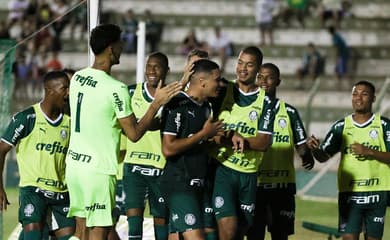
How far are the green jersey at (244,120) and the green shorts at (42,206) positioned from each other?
1718mm

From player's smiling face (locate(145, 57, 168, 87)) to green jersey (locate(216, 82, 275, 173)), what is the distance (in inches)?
52.4

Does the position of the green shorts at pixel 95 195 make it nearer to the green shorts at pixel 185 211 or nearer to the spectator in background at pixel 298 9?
the green shorts at pixel 185 211

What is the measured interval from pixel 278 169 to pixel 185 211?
2.65m

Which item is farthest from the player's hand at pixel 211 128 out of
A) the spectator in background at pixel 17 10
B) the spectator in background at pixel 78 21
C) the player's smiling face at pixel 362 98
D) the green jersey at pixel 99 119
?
the spectator in background at pixel 17 10

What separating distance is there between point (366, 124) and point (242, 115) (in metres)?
1.84

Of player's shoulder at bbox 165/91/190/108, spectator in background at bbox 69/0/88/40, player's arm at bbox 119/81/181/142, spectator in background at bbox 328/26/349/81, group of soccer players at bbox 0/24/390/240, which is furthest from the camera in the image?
spectator in background at bbox 69/0/88/40

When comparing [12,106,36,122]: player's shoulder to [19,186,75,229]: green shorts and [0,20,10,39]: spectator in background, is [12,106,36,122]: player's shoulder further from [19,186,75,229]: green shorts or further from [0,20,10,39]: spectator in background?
[0,20,10,39]: spectator in background

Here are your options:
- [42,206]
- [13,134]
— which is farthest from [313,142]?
[13,134]

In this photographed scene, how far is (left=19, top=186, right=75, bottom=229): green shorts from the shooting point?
40.8 ft

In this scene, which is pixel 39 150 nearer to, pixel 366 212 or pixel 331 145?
pixel 331 145

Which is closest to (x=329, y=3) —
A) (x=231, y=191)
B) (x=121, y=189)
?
(x=121, y=189)

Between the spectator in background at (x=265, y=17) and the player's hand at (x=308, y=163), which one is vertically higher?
the spectator in background at (x=265, y=17)

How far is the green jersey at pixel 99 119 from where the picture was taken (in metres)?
10.6

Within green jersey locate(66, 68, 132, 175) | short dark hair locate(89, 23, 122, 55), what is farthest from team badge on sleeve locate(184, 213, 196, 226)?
short dark hair locate(89, 23, 122, 55)
